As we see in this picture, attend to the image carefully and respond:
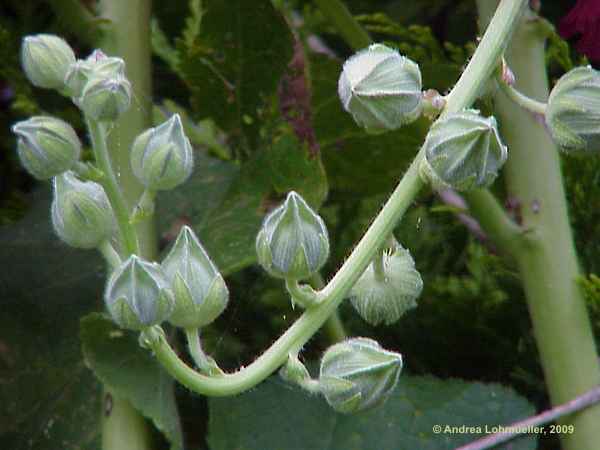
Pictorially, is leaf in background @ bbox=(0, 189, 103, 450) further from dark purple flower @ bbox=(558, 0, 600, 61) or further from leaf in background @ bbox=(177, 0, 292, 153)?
dark purple flower @ bbox=(558, 0, 600, 61)

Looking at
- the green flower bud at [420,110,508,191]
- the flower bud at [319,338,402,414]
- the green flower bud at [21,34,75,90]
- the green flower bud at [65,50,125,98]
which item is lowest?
the flower bud at [319,338,402,414]

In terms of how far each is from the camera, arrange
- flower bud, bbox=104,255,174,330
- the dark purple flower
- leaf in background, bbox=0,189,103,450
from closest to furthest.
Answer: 1. flower bud, bbox=104,255,174,330
2. the dark purple flower
3. leaf in background, bbox=0,189,103,450

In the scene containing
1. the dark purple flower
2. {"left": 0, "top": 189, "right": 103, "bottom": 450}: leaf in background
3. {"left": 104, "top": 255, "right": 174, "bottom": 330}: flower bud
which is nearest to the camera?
{"left": 104, "top": 255, "right": 174, "bottom": 330}: flower bud

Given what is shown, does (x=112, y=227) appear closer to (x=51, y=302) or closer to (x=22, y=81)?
(x=51, y=302)

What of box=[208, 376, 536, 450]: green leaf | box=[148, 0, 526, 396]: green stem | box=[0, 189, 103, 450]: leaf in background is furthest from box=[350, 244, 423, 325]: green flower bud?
box=[0, 189, 103, 450]: leaf in background

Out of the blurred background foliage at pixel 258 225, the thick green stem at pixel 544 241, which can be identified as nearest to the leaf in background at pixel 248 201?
the blurred background foliage at pixel 258 225

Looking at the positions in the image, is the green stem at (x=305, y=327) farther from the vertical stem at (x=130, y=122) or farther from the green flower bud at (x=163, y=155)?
the vertical stem at (x=130, y=122)
